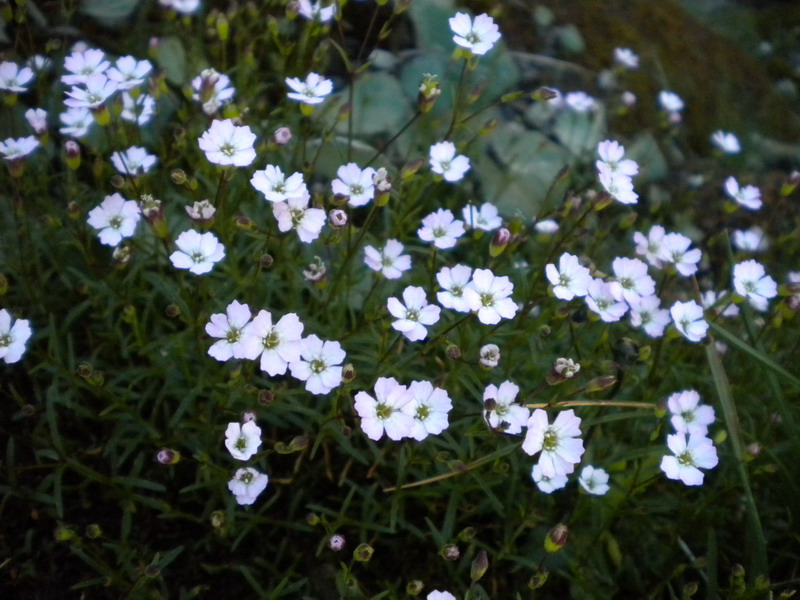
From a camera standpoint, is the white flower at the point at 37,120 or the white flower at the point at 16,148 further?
the white flower at the point at 37,120

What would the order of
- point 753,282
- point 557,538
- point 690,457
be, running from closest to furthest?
1. point 557,538
2. point 690,457
3. point 753,282

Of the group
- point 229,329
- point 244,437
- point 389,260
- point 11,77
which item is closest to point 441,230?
point 389,260

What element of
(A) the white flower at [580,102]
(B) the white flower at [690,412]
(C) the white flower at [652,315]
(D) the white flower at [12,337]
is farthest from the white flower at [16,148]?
(A) the white flower at [580,102]

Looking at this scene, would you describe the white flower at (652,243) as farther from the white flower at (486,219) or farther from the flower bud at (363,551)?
the flower bud at (363,551)

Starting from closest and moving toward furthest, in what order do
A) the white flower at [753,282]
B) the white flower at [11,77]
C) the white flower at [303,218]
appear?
the white flower at [303,218] < the white flower at [11,77] < the white flower at [753,282]

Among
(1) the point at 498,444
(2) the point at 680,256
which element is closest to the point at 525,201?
(2) the point at 680,256

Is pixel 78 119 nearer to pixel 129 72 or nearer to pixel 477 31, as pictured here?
pixel 129 72
